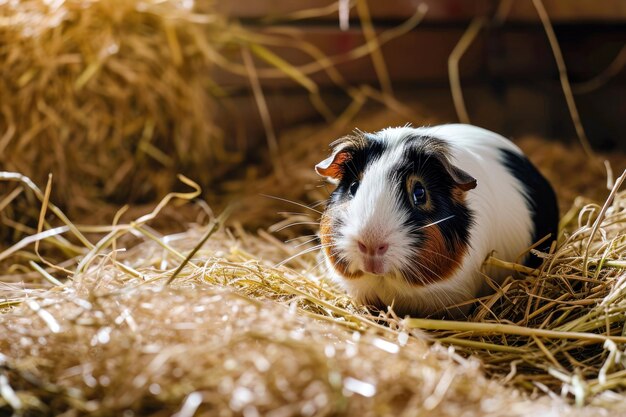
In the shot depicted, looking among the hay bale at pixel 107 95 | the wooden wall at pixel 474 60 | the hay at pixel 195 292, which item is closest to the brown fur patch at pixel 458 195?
the hay at pixel 195 292

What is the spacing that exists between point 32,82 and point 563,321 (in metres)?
2.45

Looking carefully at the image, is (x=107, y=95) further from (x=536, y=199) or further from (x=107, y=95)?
(x=536, y=199)

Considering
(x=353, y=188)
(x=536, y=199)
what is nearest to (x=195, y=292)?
(x=353, y=188)

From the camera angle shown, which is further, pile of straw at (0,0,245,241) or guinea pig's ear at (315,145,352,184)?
pile of straw at (0,0,245,241)

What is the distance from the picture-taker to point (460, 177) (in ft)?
6.15

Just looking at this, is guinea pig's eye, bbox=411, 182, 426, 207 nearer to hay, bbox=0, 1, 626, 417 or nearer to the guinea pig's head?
the guinea pig's head

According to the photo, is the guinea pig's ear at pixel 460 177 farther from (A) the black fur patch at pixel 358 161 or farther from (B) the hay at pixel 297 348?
(B) the hay at pixel 297 348

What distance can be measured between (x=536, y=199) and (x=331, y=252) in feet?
2.57

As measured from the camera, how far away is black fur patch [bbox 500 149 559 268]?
2.28 m

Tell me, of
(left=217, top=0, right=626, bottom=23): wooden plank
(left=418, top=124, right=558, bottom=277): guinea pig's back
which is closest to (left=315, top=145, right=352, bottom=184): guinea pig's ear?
(left=418, top=124, right=558, bottom=277): guinea pig's back

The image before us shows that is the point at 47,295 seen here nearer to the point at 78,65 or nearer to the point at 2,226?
the point at 2,226

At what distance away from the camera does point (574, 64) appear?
4.21m

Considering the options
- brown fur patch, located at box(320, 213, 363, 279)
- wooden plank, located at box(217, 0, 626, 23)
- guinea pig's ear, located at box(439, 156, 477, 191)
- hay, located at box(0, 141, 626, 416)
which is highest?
wooden plank, located at box(217, 0, 626, 23)

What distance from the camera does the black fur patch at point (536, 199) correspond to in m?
2.28
